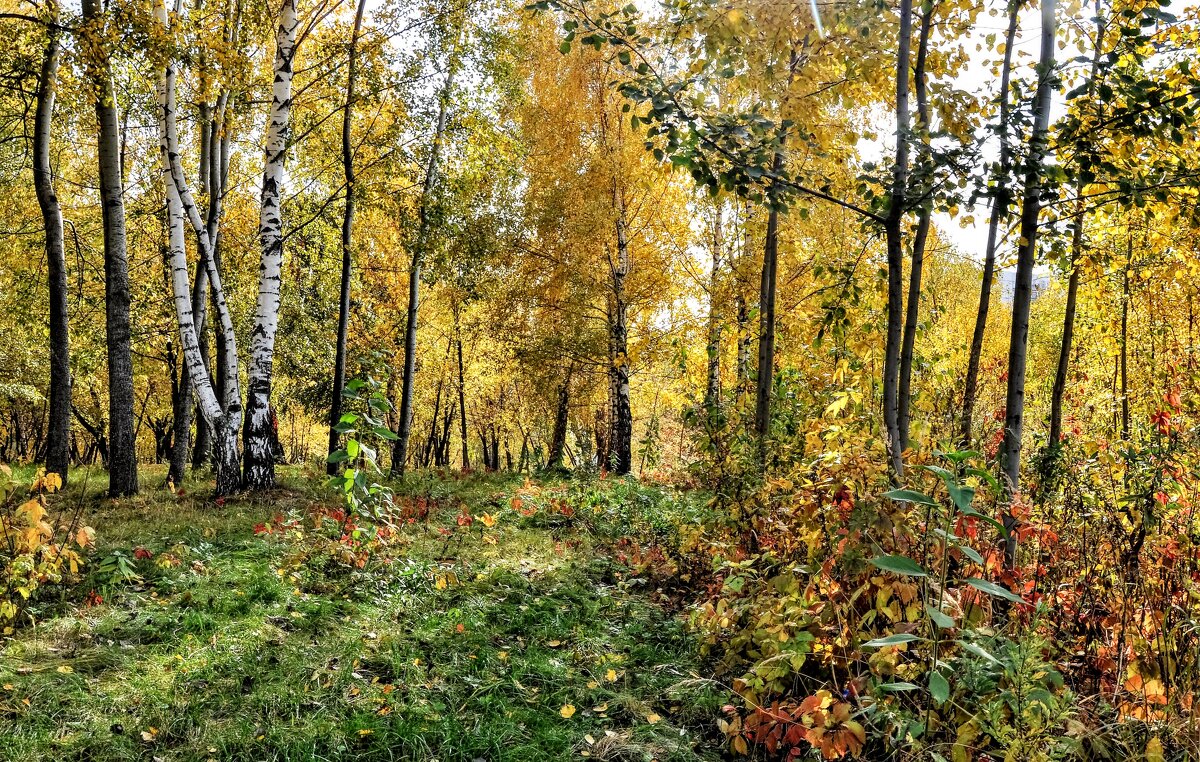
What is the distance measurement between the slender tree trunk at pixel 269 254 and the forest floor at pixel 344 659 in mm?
2074

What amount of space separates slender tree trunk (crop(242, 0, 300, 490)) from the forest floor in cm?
207

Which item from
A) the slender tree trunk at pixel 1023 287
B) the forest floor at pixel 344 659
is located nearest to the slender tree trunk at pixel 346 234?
the forest floor at pixel 344 659

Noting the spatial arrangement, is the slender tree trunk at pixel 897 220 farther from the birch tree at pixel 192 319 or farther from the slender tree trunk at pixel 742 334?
the birch tree at pixel 192 319

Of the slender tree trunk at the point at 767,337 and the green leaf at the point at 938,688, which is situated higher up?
the slender tree trunk at the point at 767,337

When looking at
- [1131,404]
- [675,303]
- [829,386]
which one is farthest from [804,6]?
[675,303]

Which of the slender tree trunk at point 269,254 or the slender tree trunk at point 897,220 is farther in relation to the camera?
the slender tree trunk at point 269,254

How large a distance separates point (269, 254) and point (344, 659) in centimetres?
592

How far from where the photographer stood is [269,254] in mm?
8094

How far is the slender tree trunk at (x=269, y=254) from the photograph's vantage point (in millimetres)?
7973

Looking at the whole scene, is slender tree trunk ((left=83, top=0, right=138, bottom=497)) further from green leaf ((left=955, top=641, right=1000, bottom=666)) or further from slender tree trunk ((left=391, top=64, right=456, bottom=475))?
green leaf ((left=955, top=641, right=1000, bottom=666))

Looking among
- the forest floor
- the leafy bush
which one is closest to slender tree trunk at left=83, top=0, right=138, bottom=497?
the forest floor

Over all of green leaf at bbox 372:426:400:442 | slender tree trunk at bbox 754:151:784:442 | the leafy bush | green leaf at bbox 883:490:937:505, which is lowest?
the leafy bush

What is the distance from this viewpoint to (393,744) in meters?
3.10

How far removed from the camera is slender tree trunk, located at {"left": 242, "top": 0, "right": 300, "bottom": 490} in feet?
26.2
